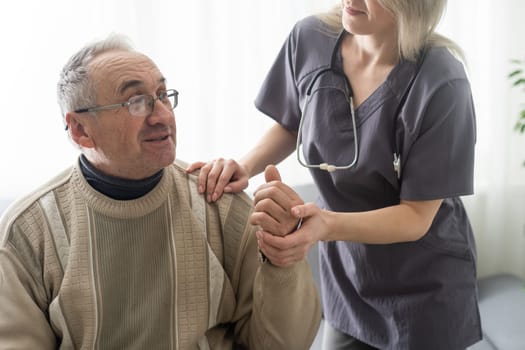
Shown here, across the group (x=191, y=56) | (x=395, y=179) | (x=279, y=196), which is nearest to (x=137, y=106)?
(x=279, y=196)

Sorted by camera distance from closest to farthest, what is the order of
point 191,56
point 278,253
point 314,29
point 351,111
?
point 278,253 → point 351,111 → point 314,29 → point 191,56

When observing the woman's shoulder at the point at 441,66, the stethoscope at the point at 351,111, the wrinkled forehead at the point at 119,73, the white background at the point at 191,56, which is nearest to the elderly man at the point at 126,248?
the wrinkled forehead at the point at 119,73

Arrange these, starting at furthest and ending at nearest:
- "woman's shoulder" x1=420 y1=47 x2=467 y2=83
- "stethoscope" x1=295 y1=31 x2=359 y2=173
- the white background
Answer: the white background
"stethoscope" x1=295 y1=31 x2=359 y2=173
"woman's shoulder" x1=420 y1=47 x2=467 y2=83

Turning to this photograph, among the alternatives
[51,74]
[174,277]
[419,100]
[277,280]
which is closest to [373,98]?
[419,100]

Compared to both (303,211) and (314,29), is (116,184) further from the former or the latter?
(314,29)

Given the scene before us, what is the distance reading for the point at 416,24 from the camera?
121 centimetres

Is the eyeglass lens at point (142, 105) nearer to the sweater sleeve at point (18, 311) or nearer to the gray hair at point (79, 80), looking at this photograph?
the gray hair at point (79, 80)

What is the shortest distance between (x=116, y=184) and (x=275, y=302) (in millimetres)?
422

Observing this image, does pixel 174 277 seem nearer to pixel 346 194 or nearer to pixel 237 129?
pixel 346 194

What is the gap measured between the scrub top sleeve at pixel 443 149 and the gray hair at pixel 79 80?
2.26ft

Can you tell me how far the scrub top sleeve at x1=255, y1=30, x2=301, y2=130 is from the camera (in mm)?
1532

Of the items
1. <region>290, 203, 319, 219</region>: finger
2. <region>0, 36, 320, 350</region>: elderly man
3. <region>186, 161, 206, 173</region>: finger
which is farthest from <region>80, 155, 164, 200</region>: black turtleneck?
<region>290, 203, 319, 219</region>: finger

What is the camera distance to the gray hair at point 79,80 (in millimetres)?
1162

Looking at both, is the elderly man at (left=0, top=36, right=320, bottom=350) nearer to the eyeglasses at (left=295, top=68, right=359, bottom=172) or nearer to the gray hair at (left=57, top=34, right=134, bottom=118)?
the gray hair at (left=57, top=34, right=134, bottom=118)
